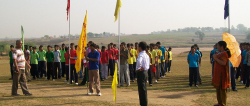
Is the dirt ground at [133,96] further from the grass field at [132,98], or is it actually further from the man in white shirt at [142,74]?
the man in white shirt at [142,74]

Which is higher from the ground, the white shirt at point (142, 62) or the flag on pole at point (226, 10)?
the flag on pole at point (226, 10)

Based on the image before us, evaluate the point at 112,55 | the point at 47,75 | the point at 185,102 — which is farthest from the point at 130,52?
the point at 47,75

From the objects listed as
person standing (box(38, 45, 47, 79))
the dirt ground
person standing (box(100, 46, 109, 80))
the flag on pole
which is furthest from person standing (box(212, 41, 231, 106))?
person standing (box(38, 45, 47, 79))

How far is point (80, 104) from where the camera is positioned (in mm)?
Answer: 7645

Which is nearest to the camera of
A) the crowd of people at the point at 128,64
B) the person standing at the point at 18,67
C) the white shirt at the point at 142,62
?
the white shirt at the point at 142,62

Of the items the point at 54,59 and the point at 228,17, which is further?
the point at 54,59

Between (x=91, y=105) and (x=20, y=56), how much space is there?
3512mm

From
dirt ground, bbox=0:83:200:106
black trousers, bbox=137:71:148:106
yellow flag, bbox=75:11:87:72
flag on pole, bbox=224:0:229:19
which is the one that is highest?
flag on pole, bbox=224:0:229:19

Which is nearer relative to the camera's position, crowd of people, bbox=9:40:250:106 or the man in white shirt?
the man in white shirt

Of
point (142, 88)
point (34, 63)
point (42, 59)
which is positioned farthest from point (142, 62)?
point (34, 63)

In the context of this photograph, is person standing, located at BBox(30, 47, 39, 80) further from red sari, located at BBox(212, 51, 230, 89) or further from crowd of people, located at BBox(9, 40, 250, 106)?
red sari, located at BBox(212, 51, 230, 89)

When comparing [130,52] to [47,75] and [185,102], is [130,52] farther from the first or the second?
[47,75]

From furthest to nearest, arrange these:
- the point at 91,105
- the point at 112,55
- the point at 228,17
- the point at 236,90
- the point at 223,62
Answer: the point at 112,55
the point at 228,17
the point at 236,90
the point at 91,105
the point at 223,62

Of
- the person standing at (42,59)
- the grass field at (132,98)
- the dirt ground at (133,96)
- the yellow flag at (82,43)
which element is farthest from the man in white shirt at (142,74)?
the person standing at (42,59)
